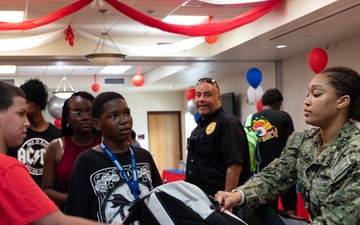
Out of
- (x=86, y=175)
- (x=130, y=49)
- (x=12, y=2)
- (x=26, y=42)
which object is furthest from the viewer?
(x=130, y=49)

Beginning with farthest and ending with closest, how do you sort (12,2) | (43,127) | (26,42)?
(26,42) < (12,2) < (43,127)

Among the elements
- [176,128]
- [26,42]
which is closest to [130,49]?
[26,42]

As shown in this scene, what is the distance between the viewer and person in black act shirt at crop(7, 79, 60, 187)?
3.29 meters

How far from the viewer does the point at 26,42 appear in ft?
24.5

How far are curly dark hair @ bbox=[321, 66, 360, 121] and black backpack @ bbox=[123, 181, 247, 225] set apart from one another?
618 millimetres

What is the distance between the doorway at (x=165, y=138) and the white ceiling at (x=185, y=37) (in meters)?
3.88

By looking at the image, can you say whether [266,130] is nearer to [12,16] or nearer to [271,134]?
[271,134]

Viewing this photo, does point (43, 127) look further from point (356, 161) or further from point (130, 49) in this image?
point (130, 49)

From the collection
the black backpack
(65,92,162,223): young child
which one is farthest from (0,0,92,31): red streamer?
the black backpack

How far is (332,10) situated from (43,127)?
3.54m

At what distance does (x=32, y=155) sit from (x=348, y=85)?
2.15 metres

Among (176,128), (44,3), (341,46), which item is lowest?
(176,128)

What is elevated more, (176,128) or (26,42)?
(26,42)

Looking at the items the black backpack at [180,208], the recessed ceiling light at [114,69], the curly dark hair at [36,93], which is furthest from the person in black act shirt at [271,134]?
the recessed ceiling light at [114,69]
